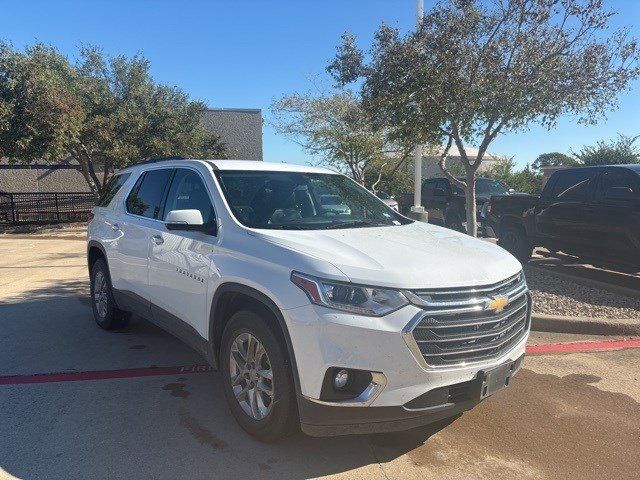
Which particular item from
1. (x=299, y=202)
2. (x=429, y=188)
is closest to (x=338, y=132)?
(x=429, y=188)

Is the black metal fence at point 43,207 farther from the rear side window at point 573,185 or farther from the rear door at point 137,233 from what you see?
the rear side window at point 573,185

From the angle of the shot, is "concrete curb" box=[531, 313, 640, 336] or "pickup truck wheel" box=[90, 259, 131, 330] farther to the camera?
"concrete curb" box=[531, 313, 640, 336]

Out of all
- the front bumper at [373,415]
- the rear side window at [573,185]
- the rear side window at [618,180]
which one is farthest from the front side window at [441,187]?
the front bumper at [373,415]

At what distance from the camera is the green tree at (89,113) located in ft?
47.0

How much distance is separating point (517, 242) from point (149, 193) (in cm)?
759

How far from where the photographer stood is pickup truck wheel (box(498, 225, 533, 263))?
991 cm

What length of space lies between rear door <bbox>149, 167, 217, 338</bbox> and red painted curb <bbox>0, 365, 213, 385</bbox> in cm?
50

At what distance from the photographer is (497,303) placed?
3.04m

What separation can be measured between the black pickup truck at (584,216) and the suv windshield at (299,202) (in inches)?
189

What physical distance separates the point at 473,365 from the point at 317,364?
36.3 inches

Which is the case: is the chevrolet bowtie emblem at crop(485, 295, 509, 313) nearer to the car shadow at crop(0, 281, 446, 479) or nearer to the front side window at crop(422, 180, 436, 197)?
the car shadow at crop(0, 281, 446, 479)

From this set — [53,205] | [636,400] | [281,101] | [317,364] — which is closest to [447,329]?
[317,364]

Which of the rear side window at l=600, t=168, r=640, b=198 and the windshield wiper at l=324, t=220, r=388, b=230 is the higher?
the rear side window at l=600, t=168, r=640, b=198

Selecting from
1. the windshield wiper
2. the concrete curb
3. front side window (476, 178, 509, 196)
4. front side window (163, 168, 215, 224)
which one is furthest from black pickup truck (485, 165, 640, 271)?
front side window (163, 168, 215, 224)
